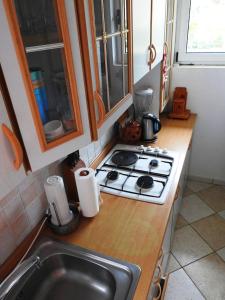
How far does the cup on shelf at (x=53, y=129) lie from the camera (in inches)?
27.9

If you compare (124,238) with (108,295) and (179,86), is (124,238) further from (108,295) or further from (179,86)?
(179,86)

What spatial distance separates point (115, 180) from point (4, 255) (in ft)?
2.34

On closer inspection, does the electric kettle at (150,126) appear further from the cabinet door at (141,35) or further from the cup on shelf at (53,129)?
the cup on shelf at (53,129)

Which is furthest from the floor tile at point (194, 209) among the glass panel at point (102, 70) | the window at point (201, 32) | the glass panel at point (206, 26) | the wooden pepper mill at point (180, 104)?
the glass panel at point (102, 70)

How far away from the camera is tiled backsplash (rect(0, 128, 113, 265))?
3.17 ft

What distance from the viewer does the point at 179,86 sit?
2.33 metres

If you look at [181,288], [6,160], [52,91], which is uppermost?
[52,91]

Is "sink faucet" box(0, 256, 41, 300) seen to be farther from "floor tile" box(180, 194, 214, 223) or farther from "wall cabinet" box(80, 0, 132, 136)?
"floor tile" box(180, 194, 214, 223)

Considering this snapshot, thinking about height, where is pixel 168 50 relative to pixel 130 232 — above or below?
above

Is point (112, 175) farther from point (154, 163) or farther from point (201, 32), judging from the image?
point (201, 32)

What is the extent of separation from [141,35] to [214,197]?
6.40ft

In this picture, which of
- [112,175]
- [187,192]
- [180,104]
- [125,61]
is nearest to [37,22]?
[125,61]

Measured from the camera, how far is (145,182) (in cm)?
139

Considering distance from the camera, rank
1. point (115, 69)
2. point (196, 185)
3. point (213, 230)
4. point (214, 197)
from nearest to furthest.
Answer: point (115, 69) → point (213, 230) → point (214, 197) → point (196, 185)
